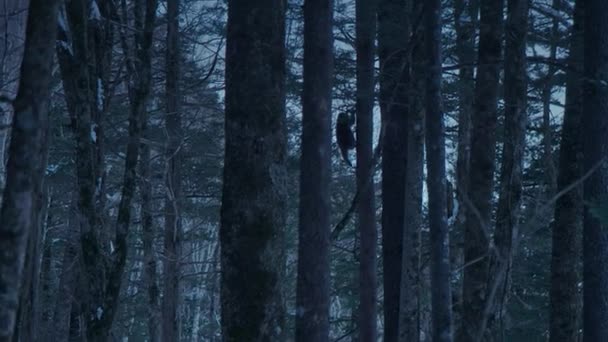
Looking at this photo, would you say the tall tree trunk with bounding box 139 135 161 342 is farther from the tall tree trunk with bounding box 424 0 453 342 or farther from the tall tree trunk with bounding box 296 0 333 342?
the tall tree trunk with bounding box 424 0 453 342

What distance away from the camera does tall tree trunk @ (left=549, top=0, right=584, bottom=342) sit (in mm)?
13750

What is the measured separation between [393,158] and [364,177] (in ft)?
3.61

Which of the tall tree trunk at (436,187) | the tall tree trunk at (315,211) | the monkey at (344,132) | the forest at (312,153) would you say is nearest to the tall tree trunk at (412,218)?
the forest at (312,153)

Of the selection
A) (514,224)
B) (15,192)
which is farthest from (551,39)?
(15,192)

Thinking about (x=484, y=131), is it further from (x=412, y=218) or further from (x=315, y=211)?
(x=315, y=211)

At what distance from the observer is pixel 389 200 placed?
1459 centimetres

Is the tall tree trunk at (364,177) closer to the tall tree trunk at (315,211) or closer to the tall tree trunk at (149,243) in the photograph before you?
the tall tree trunk at (315,211)

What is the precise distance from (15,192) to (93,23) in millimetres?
5812

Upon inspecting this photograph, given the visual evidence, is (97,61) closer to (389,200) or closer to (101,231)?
(101,231)

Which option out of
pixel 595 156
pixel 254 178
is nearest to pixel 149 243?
pixel 595 156

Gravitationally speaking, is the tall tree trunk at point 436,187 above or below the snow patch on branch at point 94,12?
below

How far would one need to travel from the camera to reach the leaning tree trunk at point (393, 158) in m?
14.0

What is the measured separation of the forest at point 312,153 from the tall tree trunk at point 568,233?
0.04 meters

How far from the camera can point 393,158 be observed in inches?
579
